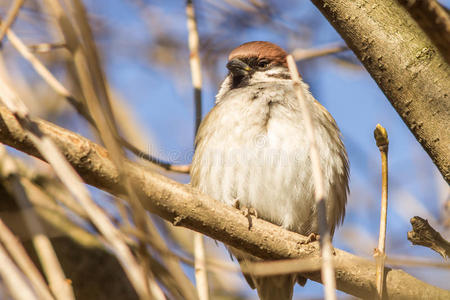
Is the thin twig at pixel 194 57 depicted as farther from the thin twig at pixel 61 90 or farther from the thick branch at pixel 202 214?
the thick branch at pixel 202 214

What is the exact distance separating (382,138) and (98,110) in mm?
1090

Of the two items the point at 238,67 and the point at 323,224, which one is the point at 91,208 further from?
the point at 238,67

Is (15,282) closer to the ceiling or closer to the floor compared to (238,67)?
closer to the floor

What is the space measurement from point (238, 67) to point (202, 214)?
2.14m

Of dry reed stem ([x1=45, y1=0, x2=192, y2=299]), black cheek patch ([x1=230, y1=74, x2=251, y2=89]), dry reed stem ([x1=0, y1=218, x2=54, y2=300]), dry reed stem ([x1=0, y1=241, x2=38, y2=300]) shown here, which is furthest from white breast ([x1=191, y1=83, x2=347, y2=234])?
dry reed stem ([x1=45, y1=0, x2=192, y2=299])

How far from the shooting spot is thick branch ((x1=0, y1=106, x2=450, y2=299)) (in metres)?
2.02

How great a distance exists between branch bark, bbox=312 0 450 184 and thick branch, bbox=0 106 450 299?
0.56m

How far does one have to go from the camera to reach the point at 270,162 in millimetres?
3426

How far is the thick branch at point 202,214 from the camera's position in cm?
202

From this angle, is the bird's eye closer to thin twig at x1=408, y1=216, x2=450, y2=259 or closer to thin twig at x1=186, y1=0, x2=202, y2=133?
thin twig at x1=186, y1=0, x2=202, y2=133

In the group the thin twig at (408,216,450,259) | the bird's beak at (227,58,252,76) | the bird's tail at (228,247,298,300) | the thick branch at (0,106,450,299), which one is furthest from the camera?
the bird's beak at (227,58,252,76)

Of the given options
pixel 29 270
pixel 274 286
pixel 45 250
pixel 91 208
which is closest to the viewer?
pixel 91 208

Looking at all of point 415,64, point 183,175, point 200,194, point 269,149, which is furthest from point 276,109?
point 415,64

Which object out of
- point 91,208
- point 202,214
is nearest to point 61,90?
point 202,214
